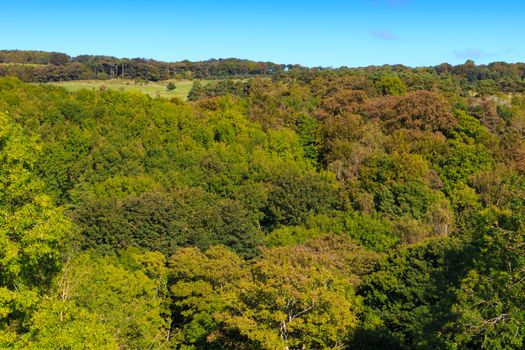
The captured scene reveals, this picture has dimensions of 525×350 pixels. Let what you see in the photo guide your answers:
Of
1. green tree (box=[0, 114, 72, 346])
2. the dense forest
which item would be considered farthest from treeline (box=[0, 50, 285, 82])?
green tree (box=[0, 114, 72, 346])

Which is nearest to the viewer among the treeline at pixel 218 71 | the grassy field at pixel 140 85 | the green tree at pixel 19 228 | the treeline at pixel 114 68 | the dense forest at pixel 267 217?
the green tree at pixel 19 228

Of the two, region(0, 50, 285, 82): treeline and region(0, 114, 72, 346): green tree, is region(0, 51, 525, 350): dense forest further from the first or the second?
region(0, 50, 285, 82): treeline

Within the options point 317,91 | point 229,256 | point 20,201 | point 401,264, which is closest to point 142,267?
point 229,256

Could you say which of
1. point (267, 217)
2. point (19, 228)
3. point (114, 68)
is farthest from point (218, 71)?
point (19, 228)

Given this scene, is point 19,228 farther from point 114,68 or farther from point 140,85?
point 114,68

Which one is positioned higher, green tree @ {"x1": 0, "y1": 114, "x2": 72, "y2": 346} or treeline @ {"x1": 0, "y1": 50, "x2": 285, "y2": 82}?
treeline @ {"x1": 0, "y1": 50, "x2": 285, "y2": 82}

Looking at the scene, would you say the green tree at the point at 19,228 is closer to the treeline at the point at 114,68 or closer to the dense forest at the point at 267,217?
the dense forest at the point at 267,217

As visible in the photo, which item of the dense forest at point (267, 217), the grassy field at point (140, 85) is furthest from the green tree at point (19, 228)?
the grassy field at point (140, 85)

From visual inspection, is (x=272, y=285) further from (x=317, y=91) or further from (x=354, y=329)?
(x=317, y=91)
